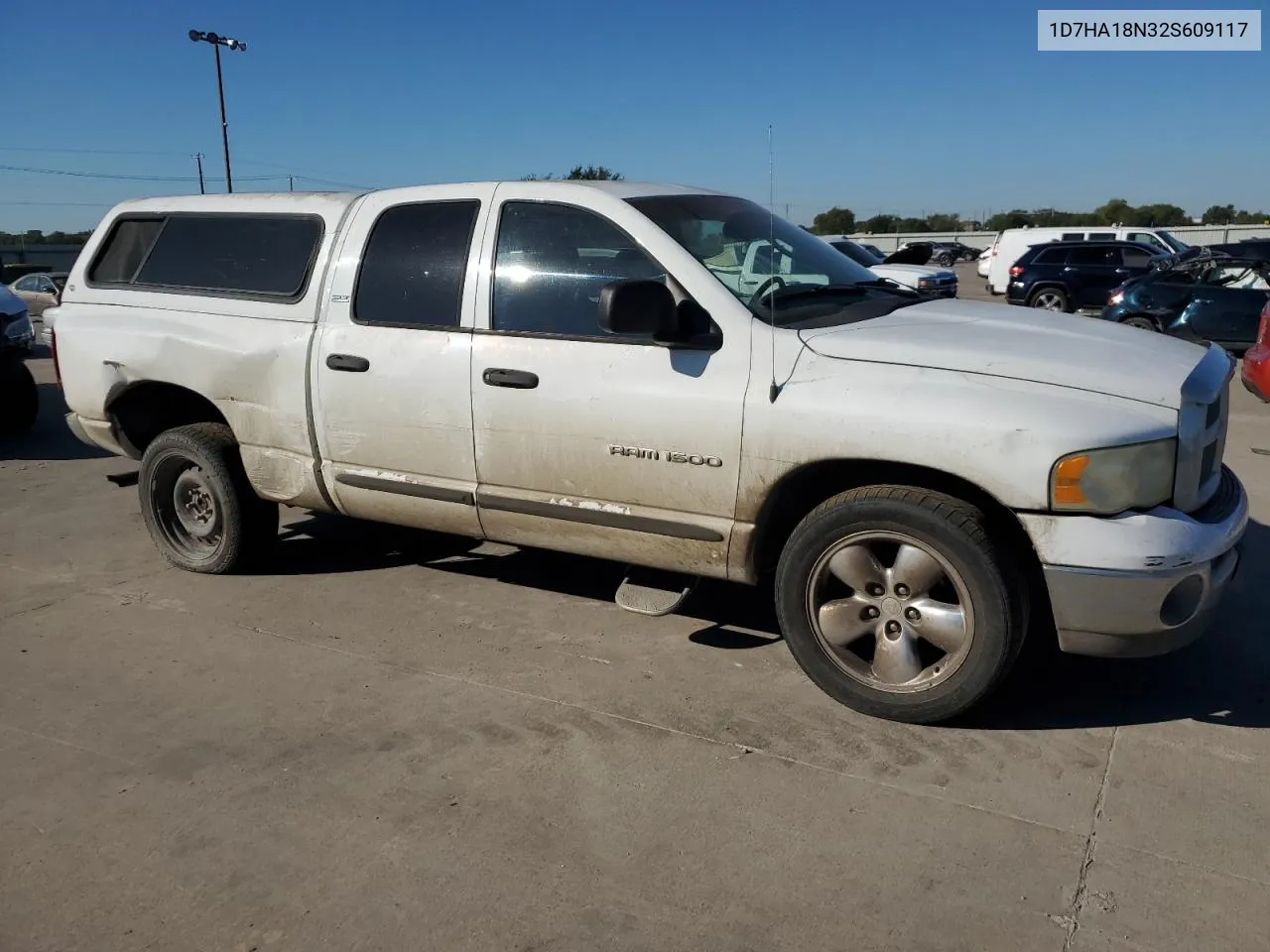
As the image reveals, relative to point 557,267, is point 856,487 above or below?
below

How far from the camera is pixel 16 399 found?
10.1 m

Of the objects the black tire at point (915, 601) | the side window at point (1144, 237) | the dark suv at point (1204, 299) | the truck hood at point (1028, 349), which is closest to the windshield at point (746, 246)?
the truck hood at point (1028, 349)

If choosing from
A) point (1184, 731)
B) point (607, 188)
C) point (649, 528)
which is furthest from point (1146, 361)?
point (607, 188)

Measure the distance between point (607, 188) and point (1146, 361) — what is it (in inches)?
88.5

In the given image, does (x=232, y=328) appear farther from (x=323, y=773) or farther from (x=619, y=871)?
(x=619, y=871)

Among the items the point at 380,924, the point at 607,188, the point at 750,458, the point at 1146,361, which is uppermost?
the point at 607,188

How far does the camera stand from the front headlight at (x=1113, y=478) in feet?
11.0

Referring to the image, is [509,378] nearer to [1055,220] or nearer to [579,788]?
[579,788]

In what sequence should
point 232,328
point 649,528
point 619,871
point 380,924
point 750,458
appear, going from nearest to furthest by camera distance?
point 380,924
point 619,871
point 750,458
point 649,528
point 232,328

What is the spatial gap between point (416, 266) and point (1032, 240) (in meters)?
27.8

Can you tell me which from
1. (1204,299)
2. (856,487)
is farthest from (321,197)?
(1204,299)

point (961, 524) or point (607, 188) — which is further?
point (607, 188)

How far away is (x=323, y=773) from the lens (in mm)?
3600

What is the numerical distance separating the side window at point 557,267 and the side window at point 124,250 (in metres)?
2.46
